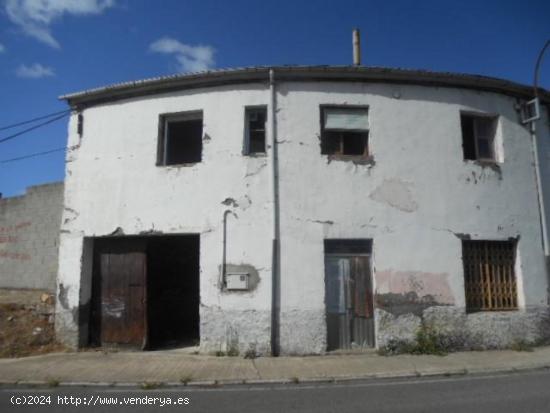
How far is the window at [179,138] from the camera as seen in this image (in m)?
11.0

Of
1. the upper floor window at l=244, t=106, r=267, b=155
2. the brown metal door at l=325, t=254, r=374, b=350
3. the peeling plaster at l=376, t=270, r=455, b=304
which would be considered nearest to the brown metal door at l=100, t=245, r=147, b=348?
the upper floor window at l=244, t=106, r=267, b=155

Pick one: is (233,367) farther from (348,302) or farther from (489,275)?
(489,275)

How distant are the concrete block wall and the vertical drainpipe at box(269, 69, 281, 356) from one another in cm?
597

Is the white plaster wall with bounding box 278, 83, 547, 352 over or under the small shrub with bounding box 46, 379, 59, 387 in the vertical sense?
over

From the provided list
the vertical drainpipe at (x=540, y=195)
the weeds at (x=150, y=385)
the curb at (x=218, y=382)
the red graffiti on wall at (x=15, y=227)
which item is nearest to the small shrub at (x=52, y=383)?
the curb at (x=218, y=382)

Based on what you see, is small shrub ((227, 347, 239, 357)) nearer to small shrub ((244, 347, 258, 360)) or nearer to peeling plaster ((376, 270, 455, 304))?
small shrub ((244, 347, 258, 360))

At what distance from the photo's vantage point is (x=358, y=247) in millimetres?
10219

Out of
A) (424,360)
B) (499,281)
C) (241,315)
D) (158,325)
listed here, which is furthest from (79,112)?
(499,281)

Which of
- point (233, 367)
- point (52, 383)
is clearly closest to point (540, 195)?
point (233, 367)

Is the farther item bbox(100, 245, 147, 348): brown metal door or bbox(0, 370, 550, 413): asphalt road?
bbox(100, 245, 147, 348): brown metal door

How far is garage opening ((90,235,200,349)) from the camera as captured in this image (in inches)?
417

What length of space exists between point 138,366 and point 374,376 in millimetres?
4373

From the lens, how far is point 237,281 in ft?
32.3

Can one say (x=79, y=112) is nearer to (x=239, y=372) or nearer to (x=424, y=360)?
(x=239, y=372)
